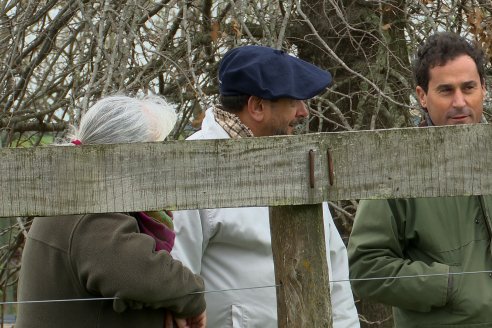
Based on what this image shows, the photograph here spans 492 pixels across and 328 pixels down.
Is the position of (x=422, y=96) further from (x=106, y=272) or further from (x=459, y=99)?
(x=106, y=272)

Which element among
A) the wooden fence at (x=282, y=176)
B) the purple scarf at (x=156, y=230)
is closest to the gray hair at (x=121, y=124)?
the purple scarf at (x=156, y=230)

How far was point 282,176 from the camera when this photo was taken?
7.20 ft

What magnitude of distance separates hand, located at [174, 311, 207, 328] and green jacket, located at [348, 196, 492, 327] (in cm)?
61

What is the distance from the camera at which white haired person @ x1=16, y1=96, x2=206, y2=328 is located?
242cm

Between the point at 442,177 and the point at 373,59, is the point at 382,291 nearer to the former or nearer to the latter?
the point at 442,177

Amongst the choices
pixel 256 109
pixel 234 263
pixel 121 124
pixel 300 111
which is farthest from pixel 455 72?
pixel 121 124

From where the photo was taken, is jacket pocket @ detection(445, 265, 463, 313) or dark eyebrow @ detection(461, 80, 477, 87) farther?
dark eyebrow @ detection(461, 80, 477, 87)

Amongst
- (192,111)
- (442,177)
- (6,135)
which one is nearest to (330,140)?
(442,177)

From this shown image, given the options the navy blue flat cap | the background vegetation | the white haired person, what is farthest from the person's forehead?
the background vegetation

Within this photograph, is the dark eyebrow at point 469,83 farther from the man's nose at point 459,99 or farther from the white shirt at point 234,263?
the white shirt at point 234,263

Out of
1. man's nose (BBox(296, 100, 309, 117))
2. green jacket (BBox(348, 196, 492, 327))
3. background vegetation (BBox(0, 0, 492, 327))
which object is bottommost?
green jacket (BBox(348, 196, 492, 327))

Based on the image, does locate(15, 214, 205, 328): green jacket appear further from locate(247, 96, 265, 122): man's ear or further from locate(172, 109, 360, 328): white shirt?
locate(247, 96, 265, 122): man's ear

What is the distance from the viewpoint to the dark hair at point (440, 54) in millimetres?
3254

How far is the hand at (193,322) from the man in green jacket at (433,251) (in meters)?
0.59
